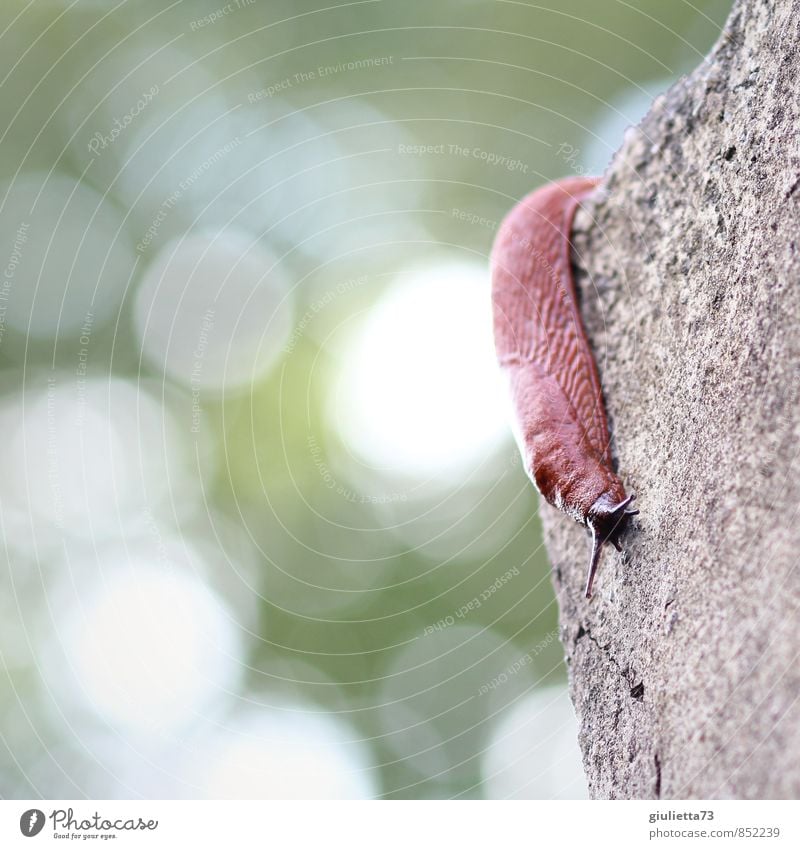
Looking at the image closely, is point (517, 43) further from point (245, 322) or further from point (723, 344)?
point (723, 344)

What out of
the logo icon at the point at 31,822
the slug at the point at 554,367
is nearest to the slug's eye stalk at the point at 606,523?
the slug at the point at 554,367

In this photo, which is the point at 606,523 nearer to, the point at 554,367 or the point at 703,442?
the point at 703,442

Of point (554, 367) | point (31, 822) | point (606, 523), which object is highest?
point (554, 367)

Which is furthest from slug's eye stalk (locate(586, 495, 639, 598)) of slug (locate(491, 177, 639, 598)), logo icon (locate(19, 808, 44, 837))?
logo icon (locate(19, 808, 44, 837))

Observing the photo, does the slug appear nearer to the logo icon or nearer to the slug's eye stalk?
the slug's eye stalk

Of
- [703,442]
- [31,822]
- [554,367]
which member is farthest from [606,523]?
[31,822]

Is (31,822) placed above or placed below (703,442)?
below

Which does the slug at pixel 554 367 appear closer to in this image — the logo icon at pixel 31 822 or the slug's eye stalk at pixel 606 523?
the slug's eye stalk at pixel 606 523

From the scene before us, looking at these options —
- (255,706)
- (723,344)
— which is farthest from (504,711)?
(723,344)
